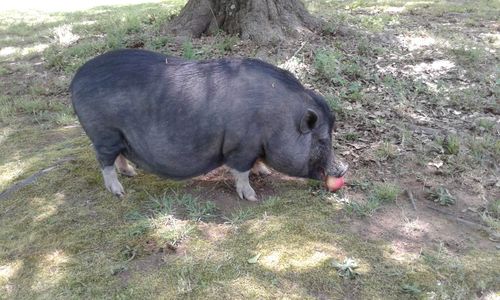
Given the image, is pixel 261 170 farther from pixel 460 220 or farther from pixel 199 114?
pixel 460 220

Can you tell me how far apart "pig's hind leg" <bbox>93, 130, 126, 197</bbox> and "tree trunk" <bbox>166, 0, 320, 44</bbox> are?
3417 mm

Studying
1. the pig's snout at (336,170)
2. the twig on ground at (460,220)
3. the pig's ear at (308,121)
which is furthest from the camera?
the pig's snout at (336,170)

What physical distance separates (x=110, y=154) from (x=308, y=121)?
5.47 ft

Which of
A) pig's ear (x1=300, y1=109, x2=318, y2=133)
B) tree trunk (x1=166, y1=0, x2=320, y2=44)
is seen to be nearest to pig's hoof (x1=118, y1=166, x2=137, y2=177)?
pig's ear (x1=300, y1=109, x2=318, y2=133)

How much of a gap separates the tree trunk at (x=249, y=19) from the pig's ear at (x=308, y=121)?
318 centimetres

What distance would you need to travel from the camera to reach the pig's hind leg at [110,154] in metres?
4.05

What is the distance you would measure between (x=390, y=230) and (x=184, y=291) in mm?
1659

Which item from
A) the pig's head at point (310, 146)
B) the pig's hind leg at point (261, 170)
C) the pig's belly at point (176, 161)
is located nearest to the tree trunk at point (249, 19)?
the pig's hind leg at point (261, 170)

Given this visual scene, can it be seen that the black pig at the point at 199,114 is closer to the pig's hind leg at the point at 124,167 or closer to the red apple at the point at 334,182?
the red apple at the point at 334,182

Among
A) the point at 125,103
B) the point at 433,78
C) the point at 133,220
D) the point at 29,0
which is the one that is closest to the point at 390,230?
the point at 133,220

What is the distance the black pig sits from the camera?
3.92 meters

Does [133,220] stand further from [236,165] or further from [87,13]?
[87,13]

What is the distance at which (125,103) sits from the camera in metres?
3.93

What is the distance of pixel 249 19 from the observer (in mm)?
7121
